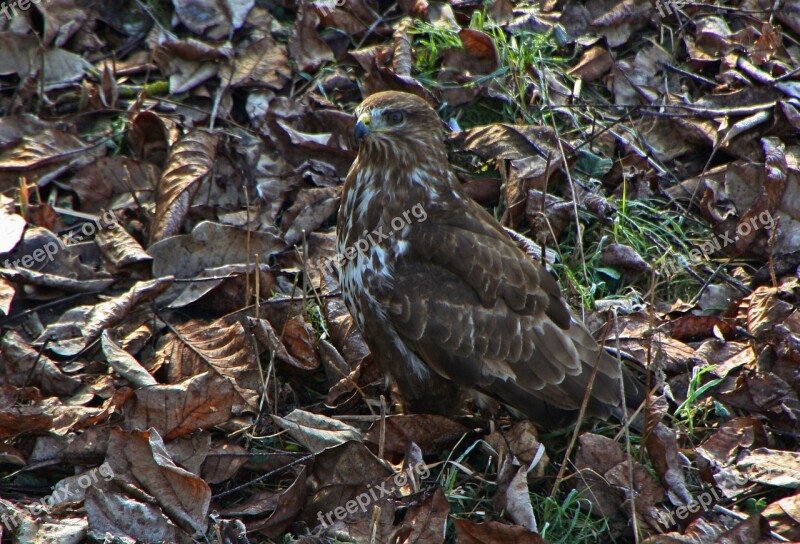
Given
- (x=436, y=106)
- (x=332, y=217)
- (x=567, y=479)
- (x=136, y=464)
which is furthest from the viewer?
(x=436, y=106)

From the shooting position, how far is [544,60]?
6.00 m

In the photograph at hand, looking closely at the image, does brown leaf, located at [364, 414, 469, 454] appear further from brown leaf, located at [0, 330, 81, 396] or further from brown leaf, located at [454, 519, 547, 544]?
brown leaf, located at [0, 330, 81, 396]

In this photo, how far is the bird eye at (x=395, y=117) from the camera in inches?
168

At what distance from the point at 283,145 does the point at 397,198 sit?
1476 mm

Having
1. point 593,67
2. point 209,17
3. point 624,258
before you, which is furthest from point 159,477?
point 593,67

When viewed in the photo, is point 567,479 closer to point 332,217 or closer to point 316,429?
point 316,429

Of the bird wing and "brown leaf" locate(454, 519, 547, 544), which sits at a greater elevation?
the bird wing

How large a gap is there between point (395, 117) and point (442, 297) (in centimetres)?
88

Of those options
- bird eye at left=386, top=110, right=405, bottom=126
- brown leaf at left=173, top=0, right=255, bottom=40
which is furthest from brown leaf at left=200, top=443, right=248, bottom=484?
brown leaf at left=173, top=0, right=255, bottom=40

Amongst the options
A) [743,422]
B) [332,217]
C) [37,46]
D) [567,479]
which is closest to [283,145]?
[332,217]

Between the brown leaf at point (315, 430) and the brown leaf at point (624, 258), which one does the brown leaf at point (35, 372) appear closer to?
the brown leaf at point (315, 430)

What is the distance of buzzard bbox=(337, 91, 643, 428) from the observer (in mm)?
4148

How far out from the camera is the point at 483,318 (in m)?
4.19

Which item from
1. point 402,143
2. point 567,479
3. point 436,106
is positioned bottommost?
point 567,479
